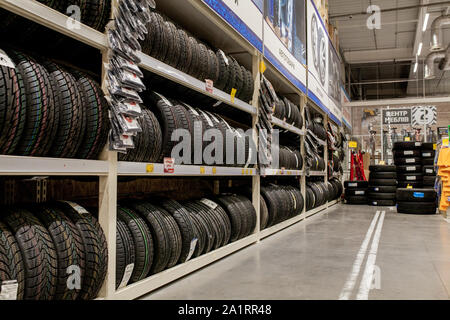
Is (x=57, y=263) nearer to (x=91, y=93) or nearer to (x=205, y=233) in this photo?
(x=91, y=93)

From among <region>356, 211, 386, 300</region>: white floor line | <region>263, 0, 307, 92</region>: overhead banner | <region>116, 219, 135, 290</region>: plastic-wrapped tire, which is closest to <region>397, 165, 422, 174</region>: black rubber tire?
<region>263, 0, 307, 92</region>: overhead banner

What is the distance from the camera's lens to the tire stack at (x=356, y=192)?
9.57m

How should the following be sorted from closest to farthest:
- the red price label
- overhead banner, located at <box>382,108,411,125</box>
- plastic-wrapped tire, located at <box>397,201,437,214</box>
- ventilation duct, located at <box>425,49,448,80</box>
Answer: the red price label → plastic-wrapped tire, located at <box>397,201,437,214</box> → overhead banner, located at <box>382,108,411,125</box> → ventilation duct, located at <box>425,49,448,80</box>

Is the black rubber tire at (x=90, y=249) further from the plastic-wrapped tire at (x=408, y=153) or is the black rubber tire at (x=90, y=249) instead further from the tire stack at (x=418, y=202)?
the plastic-wrapped tire at (x=408, y=153)

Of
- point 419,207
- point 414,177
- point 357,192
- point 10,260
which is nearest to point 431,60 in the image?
point 414,177

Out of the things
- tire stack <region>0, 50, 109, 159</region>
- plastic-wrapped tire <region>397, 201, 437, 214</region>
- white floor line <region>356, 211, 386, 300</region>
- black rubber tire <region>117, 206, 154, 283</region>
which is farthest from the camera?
plastic-wrapped tire <region>397, 201, 437, 214</region>

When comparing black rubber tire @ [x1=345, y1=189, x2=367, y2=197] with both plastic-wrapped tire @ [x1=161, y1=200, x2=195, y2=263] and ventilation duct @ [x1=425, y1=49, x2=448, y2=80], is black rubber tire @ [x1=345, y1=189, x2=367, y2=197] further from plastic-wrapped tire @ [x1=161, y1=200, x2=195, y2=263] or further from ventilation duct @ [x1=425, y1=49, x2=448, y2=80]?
plastic-wrapped tire @ [x1=161, y1=200, x2=195, y2=263]

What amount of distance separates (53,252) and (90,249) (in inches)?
7.9

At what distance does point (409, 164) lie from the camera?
9.98 m

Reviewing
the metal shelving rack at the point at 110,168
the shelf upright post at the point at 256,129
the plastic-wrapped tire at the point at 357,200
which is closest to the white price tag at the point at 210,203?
the metal shelving rack at the point at 110,168

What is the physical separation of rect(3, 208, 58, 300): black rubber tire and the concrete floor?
0.78 metres

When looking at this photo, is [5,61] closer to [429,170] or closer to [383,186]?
[383,186]

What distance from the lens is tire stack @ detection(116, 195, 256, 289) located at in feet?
7.18
